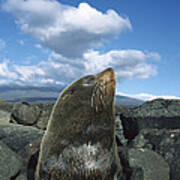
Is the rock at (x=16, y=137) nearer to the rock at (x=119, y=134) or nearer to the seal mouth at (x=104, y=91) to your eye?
the rock at (x=119, y=134)

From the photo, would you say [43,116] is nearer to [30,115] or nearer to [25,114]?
[30,115]

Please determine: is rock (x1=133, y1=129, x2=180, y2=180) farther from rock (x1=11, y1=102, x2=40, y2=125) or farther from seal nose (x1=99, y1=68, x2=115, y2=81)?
rock (x1=11, y1=102, x2=40, y2=125)

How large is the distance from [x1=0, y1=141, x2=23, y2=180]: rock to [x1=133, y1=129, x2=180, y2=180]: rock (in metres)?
3.85

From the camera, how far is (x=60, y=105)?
4734 mm

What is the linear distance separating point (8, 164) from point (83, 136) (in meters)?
2.22

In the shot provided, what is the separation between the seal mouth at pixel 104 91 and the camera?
15.1 ft

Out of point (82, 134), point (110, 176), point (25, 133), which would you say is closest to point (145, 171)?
point (110, 176)

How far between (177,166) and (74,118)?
13.8ft

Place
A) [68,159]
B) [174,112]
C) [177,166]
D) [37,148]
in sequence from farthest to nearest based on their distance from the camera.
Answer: [174,112]
[177,166]
[37,148]
[68,159]

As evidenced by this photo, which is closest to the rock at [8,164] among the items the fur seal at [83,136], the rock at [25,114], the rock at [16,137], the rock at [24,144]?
the rock at [24,144]

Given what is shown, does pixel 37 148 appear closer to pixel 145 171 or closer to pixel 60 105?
pixel 60 105

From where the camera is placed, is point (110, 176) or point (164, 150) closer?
point (110, 176)

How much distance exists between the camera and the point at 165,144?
25.8 ft

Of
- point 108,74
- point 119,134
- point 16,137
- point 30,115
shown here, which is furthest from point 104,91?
point 30,115
